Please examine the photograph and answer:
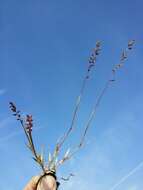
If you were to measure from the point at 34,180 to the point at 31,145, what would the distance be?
926mm

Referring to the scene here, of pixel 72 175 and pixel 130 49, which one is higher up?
pixel 130 49

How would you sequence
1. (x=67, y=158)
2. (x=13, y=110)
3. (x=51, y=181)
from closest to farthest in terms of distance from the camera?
(x=51, y=181), (x=13, y=110), (x=67, y=158)

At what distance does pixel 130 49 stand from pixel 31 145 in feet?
8.64

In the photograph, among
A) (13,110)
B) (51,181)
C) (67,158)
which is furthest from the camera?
(67,158)

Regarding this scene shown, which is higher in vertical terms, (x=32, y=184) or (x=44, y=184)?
(x=32, y=184)

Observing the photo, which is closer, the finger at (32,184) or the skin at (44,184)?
the skin at (44,184)

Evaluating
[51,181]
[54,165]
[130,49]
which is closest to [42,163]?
[54,165]

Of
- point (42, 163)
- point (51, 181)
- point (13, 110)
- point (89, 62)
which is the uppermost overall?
point (89, 62)

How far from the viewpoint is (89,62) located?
299 inches

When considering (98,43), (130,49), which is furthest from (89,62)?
(130,49)

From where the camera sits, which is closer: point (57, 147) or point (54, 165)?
point (54, 165)

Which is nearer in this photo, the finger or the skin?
the skin

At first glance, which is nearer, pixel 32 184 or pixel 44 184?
pixel 44 184

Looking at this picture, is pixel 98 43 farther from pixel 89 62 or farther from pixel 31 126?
pixel 31 126
